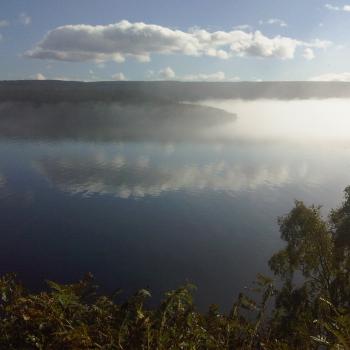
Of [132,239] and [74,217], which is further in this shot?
[74,217]

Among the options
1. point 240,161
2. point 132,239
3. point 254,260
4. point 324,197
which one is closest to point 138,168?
point 240,161

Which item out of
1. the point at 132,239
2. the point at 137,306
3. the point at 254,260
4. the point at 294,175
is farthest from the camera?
the point at 294,175

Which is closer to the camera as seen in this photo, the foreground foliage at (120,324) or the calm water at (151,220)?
the foreground foliage at (120,324)

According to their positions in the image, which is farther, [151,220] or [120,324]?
[151,220]

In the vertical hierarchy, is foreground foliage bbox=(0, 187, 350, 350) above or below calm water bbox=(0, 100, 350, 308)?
above

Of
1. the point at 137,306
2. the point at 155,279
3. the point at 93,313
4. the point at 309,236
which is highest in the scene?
the point at 137,306

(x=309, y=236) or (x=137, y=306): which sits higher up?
(x=137, y=306)

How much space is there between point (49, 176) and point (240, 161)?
85.9 metres

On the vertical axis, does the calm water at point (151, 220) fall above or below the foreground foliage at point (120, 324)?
below

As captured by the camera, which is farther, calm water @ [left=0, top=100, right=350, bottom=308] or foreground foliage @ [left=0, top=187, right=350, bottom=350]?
calm water @ [left=0, top=100, right=350, bottom=308]

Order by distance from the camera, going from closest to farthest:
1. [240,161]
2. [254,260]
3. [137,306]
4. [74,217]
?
1. [137,306]
2. [254,260]
3. [74,217]
4. [240,161]

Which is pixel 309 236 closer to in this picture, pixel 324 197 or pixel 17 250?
pixel 17 250

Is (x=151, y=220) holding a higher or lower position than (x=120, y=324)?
lower

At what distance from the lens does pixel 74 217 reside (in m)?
90.2
